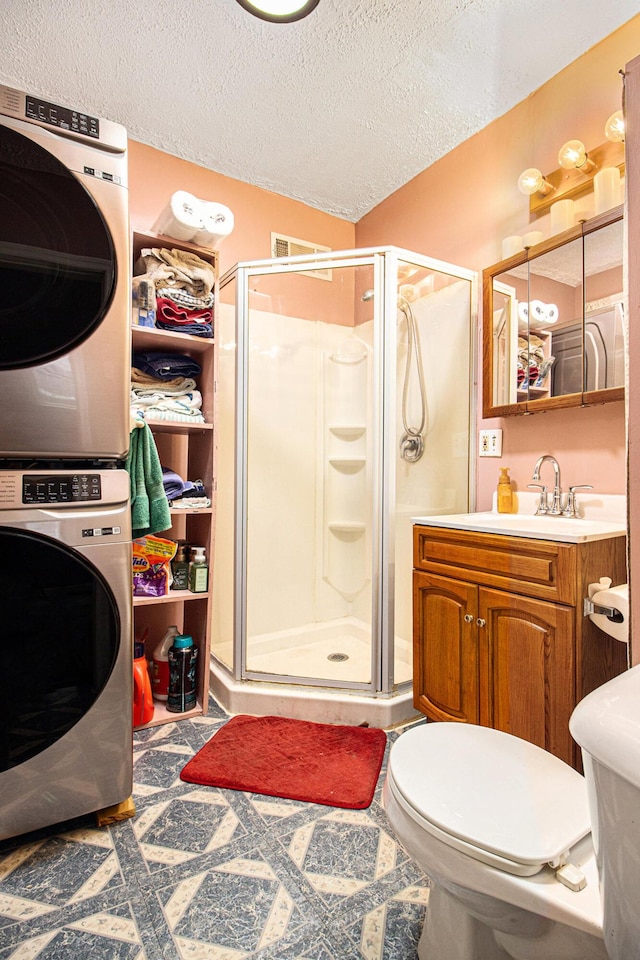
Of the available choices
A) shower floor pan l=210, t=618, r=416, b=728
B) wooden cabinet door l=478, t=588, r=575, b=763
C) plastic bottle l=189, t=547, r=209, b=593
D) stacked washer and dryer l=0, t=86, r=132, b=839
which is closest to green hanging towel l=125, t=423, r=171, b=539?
stacked washer and dryer l=0, t=86, r=132, b=839

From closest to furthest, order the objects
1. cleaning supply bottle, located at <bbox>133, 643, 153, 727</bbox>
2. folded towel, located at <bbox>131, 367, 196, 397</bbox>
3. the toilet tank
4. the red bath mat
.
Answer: the toilet tank
the red bath mat
cleaning supply bottle, located at <bbox>133, 643, 153, 727</bbox>
folded towel, located at <bbox>131, 367, 196, 397</bbox>

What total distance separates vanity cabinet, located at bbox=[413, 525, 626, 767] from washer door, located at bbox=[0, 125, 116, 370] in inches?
54.1

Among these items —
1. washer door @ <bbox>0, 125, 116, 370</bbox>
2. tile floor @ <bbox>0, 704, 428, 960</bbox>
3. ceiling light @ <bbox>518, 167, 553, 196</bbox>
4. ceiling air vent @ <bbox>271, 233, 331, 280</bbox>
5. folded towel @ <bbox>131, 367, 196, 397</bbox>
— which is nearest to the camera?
tile floor @ <bbox>0, 704, 428, 960</bbox>

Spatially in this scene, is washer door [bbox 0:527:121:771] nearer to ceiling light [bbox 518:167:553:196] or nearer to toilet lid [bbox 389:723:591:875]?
toilet lid [bbox 389:723:591:875]

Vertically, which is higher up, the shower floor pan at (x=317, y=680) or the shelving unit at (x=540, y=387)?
the shelving unit at (x=540, y=387)

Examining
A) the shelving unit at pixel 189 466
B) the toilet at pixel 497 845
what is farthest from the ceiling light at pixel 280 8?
the toilet at pixel 497 845

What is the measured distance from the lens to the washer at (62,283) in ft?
4.26

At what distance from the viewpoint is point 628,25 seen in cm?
66

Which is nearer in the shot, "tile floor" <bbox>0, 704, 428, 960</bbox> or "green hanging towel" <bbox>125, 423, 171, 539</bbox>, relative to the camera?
"tile floor" <bbox>0, 704, 428, 960</bbox>

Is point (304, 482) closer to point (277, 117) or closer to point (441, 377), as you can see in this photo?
point (441, 377)

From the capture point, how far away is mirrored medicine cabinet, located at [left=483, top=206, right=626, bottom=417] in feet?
5.50

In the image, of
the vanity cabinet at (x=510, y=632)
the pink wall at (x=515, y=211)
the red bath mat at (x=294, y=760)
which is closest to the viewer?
the pink wall at (x=515, y=211)

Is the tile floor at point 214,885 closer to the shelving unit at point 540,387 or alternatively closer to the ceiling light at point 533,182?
the shelving unit at point 540,387

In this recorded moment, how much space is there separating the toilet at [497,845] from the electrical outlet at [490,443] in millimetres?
1329
